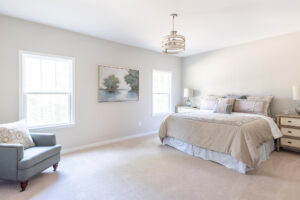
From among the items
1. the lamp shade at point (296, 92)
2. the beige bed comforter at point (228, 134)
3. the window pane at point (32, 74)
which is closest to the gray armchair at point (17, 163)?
the window pane at point (32, 74)

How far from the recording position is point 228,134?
2701mm

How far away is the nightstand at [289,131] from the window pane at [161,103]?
3.04m

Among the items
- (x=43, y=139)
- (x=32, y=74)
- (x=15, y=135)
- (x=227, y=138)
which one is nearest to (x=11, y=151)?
(x=15, y=135)

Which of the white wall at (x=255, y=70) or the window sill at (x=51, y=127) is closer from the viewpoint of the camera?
the window sill at (x=51, y=127)

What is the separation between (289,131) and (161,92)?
11.0ft

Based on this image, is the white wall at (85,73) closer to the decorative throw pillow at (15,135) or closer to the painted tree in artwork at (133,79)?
the painted tree in artwork at (133,79)

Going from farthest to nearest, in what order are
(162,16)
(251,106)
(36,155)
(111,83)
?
(111,83) → (251,106) → (162,16) → (36,155)

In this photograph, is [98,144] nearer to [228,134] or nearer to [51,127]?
[51,127]

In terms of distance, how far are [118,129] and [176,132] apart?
161 centimetres

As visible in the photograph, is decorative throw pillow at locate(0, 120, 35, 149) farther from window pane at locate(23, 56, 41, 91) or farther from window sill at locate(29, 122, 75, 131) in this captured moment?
window pane at locate(23, 56, 41, 91)

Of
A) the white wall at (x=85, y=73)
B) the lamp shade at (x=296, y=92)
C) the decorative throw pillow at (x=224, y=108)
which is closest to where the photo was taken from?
the white wall at (x=85, y=73)

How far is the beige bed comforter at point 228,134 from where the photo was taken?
2494mm

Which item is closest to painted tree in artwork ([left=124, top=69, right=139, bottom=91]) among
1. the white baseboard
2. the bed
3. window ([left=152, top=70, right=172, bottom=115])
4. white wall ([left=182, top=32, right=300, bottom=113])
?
window ([left=152, top=70, right=172, bottom=115])

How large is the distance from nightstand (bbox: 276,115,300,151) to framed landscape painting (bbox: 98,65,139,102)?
3430 millimetres
